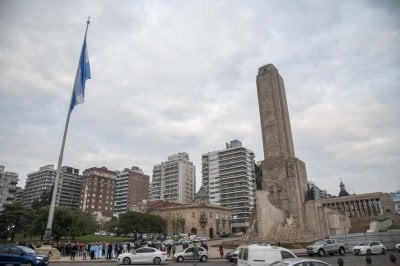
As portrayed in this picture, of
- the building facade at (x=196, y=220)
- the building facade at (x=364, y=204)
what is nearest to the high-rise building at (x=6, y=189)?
the building facade at (x=196, y=220)

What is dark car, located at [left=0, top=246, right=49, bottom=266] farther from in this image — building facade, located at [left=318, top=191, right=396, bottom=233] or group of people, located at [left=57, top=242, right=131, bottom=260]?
building facade, located at [left=318, top=191, right=396, bottom=233]

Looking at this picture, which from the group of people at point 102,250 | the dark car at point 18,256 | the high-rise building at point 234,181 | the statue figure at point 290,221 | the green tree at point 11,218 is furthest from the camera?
the high-rise building at point 234,181

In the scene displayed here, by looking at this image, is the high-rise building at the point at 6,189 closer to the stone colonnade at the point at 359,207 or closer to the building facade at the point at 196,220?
the building facade at the point at 196,220

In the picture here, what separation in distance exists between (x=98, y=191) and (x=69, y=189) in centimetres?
1877

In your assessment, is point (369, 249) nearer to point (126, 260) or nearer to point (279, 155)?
point (279, 155)

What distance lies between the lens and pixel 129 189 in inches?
5162

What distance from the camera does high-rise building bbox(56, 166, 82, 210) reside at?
133m

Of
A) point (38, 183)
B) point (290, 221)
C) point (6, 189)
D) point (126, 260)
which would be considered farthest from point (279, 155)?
point (38, 183)

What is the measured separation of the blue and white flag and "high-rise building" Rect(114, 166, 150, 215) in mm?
110524

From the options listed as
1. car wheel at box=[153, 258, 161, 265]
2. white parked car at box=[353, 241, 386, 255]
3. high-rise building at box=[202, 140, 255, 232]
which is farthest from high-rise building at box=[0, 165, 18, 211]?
white parked car at box=[353, 241, 386, 255]

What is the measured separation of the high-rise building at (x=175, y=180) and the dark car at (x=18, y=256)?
110151 mm

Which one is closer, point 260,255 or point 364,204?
point 260,255

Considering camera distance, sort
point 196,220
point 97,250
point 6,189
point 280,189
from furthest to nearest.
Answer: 1. point 6,189
2. point 196,220
3. point 280,189
4. point 97,250

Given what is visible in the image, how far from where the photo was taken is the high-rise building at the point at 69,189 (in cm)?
13275
